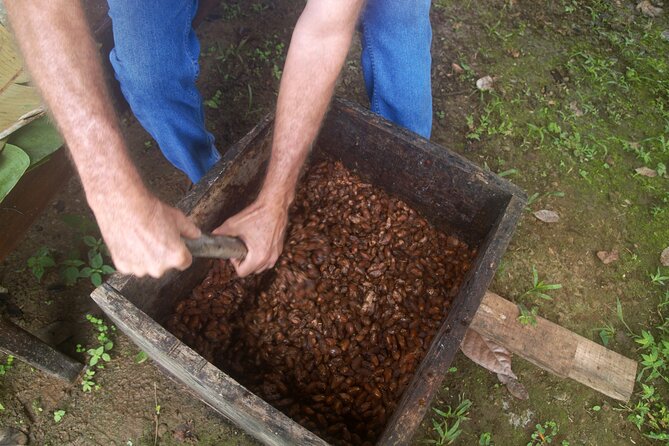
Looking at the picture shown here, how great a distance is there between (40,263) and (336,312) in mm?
1946

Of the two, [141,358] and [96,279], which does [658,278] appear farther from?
[96,279]

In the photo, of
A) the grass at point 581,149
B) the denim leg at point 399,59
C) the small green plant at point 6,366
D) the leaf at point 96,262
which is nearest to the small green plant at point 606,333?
the grass at point 581,149

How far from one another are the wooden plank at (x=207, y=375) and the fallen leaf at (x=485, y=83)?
3.42 metres

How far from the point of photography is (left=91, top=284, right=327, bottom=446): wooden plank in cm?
186

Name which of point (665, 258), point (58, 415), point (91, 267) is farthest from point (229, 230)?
point (665, 258)

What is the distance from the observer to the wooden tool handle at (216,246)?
6.56 feet

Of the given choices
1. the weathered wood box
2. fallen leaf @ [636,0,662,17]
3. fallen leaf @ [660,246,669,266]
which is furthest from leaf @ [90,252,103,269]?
fallen leaf @ [636,0,662,17]

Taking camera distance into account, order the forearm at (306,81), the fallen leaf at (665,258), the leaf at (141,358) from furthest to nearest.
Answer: the fallen leaf at (665,258) → the leaf at (141,358) → the forearm at (306,81)

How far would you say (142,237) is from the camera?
184 centimetres

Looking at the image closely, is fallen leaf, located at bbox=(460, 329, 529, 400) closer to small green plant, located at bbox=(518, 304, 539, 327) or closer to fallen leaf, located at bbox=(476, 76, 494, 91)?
small green plant, located at bbox=(518, 304, 539, 327)

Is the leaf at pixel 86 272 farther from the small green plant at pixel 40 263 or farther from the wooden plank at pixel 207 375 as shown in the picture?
the wooden plank at pixel 207 375

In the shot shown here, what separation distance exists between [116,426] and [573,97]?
166 inches

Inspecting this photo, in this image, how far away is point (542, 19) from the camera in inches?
196

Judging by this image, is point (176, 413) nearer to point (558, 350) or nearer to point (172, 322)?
point (172, 322)
